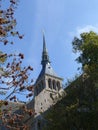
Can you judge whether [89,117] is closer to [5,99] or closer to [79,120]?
[79,120]

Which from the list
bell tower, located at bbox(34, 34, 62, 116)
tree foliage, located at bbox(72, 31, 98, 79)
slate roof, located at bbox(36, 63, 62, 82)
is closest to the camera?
tree foliage, located at bbox(72, 31, 98, 79)

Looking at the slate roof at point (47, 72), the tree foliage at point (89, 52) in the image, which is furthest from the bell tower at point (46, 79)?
the tree foliage at point (89, 52)

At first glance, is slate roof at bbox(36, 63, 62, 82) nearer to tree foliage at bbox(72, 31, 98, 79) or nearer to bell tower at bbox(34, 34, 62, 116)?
bell tower at bbox(34, 34, 62, 116)

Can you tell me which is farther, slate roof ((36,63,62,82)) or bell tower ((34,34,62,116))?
slate roof ((36,63,62,82))

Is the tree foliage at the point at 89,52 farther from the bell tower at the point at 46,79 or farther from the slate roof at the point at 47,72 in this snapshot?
the slate roof at the point at 47,72

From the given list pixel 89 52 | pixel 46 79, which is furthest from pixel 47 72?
pixel 89 52

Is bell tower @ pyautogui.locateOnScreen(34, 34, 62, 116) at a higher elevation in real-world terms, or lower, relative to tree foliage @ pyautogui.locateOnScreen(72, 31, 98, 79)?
higher

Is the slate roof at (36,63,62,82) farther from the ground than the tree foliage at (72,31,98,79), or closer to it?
farther from the ground

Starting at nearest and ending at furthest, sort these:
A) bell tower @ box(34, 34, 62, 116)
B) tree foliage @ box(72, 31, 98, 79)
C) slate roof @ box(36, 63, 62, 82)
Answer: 1. tree foliage @ box(72, 31, 98, 79)
2. bell tower @ box(34, 34, 62, 116)
3. slate roof @ box(36, 63, 62, 82)

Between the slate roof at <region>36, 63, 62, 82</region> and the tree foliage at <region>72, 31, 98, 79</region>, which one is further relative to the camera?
the slate roof at <region>36, 63, 62, 82</region>

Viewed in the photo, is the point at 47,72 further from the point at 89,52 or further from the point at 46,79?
the point at 89,52

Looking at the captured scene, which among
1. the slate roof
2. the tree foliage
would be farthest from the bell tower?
the tree foliage

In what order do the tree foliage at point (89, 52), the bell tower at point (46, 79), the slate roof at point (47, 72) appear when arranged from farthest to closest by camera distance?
the slate roof at point (47, 72)
the bell tower at point (46, 79)
the tree foliage at point (89, 52)

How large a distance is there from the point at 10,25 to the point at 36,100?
5267 cm
